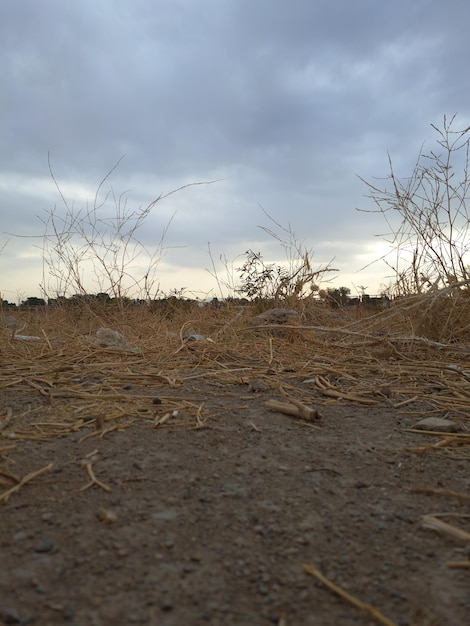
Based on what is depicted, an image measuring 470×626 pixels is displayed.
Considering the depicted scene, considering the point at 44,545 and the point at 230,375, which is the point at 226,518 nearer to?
the point at 44,545

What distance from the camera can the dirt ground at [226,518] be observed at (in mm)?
948

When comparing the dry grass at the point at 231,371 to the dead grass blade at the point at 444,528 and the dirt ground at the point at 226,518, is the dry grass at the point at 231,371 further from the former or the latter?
the dead grass blade at the point at 444,528

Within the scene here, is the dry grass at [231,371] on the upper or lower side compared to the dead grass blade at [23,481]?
upper

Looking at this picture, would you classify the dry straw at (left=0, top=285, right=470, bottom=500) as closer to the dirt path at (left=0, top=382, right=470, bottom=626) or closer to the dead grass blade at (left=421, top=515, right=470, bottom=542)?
the dirt path at (left=0, top=382, right=470, bottom=626)

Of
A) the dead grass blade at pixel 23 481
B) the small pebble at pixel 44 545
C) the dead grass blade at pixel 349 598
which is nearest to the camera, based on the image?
the dead grass blade at pixel 349 598

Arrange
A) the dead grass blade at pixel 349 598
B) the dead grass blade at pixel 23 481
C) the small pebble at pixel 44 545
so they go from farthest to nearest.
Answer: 1. the dead grass blade at pixel 23 481
2. the small pebble at pixel 44 545
3. the dead grass blade at pixel 349 598

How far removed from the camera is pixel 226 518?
1.28m

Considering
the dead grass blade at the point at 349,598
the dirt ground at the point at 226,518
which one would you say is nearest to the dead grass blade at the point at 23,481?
the dirt ground at the point at 226,518

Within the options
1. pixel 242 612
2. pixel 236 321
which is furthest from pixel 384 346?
pixel 242 612

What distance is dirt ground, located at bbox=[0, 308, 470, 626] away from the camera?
0.95 metres

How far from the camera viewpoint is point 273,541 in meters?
1.17

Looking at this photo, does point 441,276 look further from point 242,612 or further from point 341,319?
point 242,612

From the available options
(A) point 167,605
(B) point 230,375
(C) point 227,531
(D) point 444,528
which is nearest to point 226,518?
(C) point 227,531

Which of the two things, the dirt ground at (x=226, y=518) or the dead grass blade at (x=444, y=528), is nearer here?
the dirt ground at (x=226, y=518)
